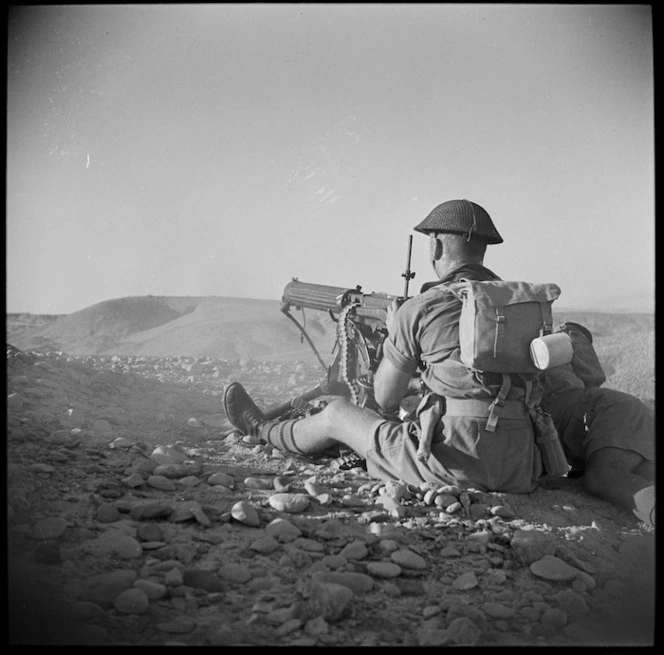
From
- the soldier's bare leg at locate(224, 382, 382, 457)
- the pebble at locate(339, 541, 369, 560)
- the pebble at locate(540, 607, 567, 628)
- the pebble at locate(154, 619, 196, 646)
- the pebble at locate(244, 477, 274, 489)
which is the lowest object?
the pebble at locate(540, 607, 567, 628)

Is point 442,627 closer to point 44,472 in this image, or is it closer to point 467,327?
point 467,327

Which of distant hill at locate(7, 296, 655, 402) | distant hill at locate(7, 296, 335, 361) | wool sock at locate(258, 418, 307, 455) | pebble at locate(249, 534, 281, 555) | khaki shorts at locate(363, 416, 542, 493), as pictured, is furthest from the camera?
distant hill at locate(7, 296, 335, 361)

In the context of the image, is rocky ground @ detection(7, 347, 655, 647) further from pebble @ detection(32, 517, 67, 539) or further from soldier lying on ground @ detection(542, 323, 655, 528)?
soldier lying on ground @ detection(542, 323, 655, 528)

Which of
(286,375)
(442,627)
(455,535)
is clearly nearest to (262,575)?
(442,627)

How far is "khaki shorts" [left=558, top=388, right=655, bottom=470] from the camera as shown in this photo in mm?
3811

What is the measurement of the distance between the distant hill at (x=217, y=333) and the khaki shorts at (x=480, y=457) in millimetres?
6442

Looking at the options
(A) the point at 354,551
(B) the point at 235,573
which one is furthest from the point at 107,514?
(A) the point at 354,551

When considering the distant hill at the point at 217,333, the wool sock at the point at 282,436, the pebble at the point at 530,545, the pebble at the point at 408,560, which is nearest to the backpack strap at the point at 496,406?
the pebble at the point at 530,545

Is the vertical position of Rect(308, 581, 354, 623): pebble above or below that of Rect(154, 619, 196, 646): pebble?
above

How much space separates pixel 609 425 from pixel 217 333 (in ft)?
37.0

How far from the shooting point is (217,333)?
14453 millimetres

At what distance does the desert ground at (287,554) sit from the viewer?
264 centimetres

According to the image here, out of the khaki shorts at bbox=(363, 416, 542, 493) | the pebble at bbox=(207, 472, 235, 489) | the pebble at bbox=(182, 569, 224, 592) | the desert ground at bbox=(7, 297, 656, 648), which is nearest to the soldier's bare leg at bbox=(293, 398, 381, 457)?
the desert ground at bbox=(7, 297, 656, 648)

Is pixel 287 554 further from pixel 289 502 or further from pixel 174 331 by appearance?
pixel 174 331
